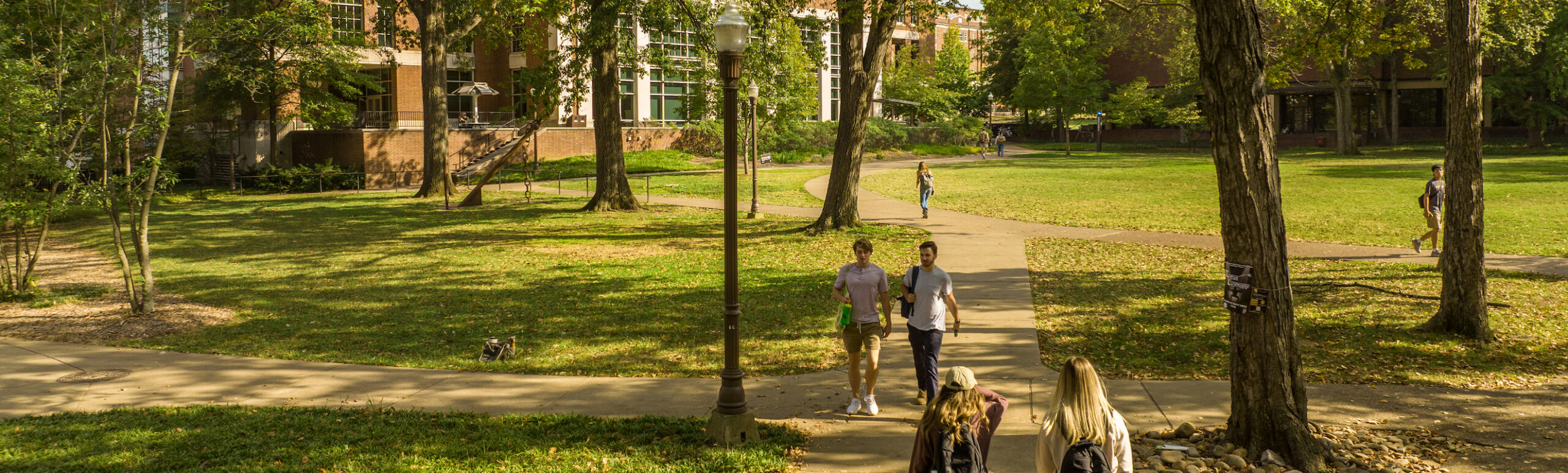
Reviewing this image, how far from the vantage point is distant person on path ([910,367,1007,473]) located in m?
5.18

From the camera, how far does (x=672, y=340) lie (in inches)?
465

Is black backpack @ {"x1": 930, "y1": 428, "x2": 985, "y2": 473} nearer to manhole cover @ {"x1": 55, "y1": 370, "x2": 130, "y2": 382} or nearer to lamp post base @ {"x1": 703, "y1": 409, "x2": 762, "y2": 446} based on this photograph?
lamp post base @ {"x1": 703, "y1": 409, "x2": 762, "y2": 446}

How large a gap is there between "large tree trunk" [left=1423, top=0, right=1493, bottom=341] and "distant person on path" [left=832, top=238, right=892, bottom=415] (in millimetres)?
6971

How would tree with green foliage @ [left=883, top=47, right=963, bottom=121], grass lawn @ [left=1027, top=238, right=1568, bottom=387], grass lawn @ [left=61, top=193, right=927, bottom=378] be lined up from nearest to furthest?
grass lawn @ [left=1027, top=238, right=1568, bottom=387] → grass lawn @ [left=61, top=193, right=927, bottom=378] → tree with green foliage @ [left=883, top=47, right=963, bottom=121]

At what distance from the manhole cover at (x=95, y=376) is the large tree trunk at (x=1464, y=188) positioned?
1442cm

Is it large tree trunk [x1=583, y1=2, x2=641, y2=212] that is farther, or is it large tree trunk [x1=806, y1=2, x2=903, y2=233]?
large tree trunk [x1=583, y1=2, x2=641, y2=212]

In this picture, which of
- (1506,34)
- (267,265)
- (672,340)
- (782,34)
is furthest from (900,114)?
(672,340)

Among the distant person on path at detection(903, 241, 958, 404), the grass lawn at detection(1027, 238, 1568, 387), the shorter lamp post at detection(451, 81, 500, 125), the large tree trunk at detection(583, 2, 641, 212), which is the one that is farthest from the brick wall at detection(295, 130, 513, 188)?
the distant person on path at detection(903, 241, 958, 404)

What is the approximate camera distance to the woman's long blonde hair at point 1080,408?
4945 mm

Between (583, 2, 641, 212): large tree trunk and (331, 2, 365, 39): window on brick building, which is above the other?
(331, 2, 365, 39): window on brick building

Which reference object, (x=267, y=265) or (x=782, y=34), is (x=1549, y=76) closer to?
(x=782, y=34)

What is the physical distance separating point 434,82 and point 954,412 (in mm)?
30467

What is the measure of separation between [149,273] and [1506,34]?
5388 cm

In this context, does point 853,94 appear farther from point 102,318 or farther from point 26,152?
point 26,152
